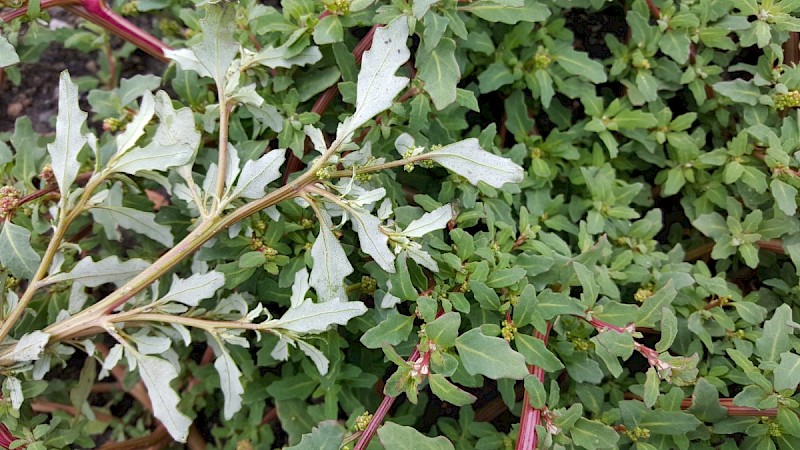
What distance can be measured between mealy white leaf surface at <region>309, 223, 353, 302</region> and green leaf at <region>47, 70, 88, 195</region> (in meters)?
0.58

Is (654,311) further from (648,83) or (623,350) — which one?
(648,83)

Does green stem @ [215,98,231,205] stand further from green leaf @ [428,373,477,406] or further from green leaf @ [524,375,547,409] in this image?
green leaf @ [524,375,547,409]

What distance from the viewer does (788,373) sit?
1.42 m

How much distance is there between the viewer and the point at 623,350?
1.41 m

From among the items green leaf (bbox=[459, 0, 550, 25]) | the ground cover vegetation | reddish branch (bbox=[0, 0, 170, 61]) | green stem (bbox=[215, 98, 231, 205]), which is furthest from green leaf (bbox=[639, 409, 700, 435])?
reddish branch (bbox=[0, 0, 170, 61])

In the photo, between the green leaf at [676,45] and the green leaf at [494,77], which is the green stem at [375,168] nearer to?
the green leaf at [494,77]

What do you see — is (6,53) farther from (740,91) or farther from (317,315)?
(740,91)

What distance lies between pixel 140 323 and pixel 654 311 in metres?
1.22

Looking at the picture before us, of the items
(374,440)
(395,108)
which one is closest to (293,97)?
(395,108)

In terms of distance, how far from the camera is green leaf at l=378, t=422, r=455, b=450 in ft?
4.09

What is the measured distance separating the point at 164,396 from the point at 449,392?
25.3 inches

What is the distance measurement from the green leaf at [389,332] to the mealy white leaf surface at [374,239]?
0.48 ft

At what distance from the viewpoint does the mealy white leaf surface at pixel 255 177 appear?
143cm

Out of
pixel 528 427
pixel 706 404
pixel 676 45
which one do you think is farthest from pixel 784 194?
pixel 528 427
